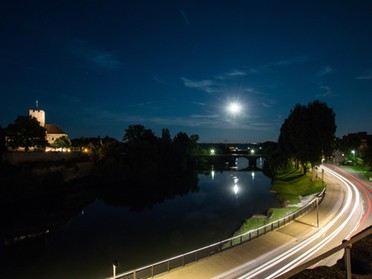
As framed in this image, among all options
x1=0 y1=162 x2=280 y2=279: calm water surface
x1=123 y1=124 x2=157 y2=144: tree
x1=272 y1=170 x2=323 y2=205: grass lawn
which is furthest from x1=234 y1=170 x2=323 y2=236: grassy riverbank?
x1=123 y1=124 x2=157 y2=144: tree

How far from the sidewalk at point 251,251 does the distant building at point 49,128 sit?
294 feet

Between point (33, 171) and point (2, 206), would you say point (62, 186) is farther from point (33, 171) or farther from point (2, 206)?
point (2, 206)

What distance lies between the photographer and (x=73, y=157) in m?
79.4

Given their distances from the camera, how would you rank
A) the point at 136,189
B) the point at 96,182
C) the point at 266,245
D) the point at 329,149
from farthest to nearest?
the point at 96,182, the point at 136,189, the point at 329,149, the point at 266,245

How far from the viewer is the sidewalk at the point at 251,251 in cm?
1738

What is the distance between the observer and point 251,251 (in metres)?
20.4

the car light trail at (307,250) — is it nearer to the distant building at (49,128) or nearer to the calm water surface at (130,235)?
the calm water surface at (130,235)

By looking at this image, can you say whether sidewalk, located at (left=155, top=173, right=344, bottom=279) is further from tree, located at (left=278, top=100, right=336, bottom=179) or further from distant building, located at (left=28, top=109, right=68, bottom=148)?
distant building, located at (left=28, top=109, right=68, bottom=148)

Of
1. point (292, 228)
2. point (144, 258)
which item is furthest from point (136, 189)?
point (292, 228)

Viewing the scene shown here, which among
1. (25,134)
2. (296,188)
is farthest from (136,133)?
(296,188)

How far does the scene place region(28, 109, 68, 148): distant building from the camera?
94.2m

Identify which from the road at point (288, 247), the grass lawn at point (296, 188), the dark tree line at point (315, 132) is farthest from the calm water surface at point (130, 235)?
the dark tree line at point (315, 132)

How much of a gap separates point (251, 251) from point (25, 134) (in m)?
70.6

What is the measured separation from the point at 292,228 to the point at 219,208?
2250 centimetres
